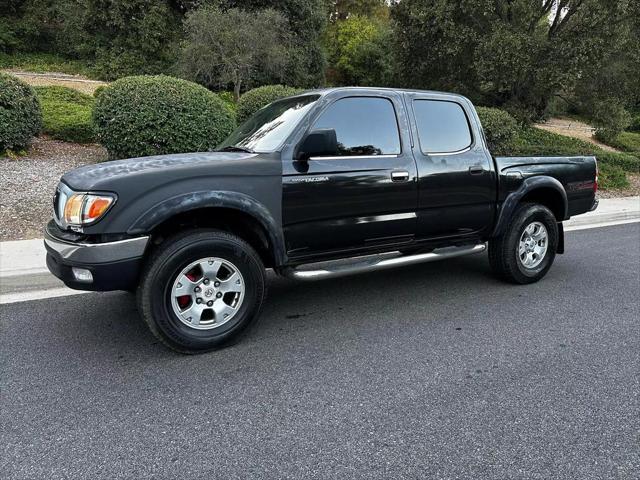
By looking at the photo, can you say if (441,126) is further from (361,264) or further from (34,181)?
(34,181)

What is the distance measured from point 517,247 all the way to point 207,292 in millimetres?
3257

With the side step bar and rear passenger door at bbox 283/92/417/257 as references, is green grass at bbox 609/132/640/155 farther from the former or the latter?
rear passenger door at bbox 283/92/417/257

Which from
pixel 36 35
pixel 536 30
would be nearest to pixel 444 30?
pixel 536 30

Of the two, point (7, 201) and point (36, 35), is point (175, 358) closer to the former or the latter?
point (7, 201)

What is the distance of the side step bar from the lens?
385 centimetres

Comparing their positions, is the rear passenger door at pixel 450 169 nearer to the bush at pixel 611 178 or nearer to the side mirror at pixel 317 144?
the side mirror at pixel 317 144

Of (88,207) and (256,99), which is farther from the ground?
(256,99)

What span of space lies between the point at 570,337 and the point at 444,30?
1314 centimetres

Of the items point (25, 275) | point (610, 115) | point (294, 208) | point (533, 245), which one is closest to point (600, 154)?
point (610, 115)

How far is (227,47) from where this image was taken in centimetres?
1606

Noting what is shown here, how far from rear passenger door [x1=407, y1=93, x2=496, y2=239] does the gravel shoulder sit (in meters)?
5.01

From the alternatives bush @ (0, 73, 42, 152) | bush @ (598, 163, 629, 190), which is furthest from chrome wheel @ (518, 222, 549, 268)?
bush @ (598, 163, 629, 190)

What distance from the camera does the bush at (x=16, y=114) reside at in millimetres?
8281

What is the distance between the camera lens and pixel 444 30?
582 inches
